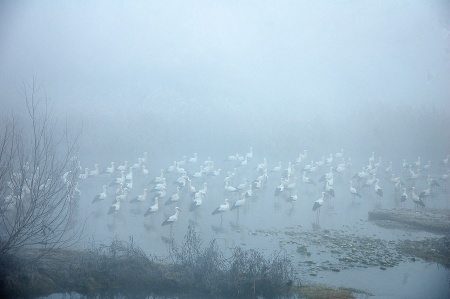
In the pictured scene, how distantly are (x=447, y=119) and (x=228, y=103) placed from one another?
23.7m

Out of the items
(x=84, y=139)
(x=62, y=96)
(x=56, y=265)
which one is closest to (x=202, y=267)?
(x=56, y=265)

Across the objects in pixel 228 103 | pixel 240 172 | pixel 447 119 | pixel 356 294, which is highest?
pixel 228 103

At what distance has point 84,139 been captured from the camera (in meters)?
36.4

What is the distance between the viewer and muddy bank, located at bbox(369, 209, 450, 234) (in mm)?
17562

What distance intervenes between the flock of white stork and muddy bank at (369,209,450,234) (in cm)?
196

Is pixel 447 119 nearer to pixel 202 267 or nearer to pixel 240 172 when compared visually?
pixel 240 172

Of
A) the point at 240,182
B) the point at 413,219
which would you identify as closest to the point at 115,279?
the point at 413,219

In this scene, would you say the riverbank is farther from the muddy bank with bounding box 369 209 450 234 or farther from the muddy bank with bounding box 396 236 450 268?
the muddy bank with bounding box 369 209 450 234

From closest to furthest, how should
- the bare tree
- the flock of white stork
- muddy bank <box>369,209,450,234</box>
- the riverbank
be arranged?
the bare tree < the riverbank < muddy bank <box>369,209,450,234</box> < the flock of white stork

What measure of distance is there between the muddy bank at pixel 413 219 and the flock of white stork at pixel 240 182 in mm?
1963

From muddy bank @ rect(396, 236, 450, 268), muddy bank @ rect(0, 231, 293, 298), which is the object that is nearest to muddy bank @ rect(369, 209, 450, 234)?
muddy bank @ rect(396, 236, 450, 268)

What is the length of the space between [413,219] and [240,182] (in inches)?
483

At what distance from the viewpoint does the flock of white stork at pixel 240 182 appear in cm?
2156

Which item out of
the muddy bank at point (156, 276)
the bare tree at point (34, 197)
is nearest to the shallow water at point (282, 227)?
the muddy bank at point (156, 276)
